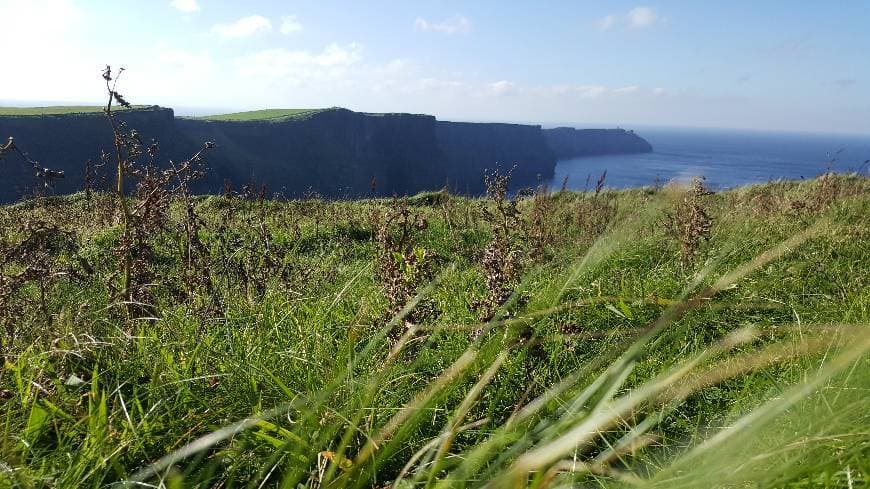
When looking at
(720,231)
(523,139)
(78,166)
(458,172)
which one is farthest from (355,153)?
(720,231)

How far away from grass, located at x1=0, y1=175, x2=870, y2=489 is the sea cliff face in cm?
4804

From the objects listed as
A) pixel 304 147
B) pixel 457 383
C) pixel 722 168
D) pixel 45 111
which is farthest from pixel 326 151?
pixel 457 383

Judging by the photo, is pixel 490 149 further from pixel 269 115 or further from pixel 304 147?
pixel 269 115

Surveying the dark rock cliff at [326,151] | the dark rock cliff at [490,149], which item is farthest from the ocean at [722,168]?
the dark rock cliff at [326,151]

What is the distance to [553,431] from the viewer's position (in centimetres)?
159

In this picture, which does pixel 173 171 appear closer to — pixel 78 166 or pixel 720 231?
pixel 720 231

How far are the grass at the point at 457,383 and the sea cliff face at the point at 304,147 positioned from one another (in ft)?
158

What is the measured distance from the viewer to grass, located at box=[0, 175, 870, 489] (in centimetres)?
139

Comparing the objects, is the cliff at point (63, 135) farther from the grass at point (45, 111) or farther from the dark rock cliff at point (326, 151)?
the dark rock cliff at point (326, 151)

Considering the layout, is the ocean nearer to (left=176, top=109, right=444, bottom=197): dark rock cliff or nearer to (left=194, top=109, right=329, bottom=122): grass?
(left=176, top=109, right=444, bottom=197): dark rock cliff

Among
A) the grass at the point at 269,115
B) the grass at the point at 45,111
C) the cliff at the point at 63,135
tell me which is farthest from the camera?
the grass at the point at 269,115

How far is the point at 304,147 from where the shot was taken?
102m

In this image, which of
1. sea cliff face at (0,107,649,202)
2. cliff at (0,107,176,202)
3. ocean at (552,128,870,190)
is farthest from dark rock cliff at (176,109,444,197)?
ocean at (552,128,870,190)

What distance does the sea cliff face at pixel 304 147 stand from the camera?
64312 millimetres
